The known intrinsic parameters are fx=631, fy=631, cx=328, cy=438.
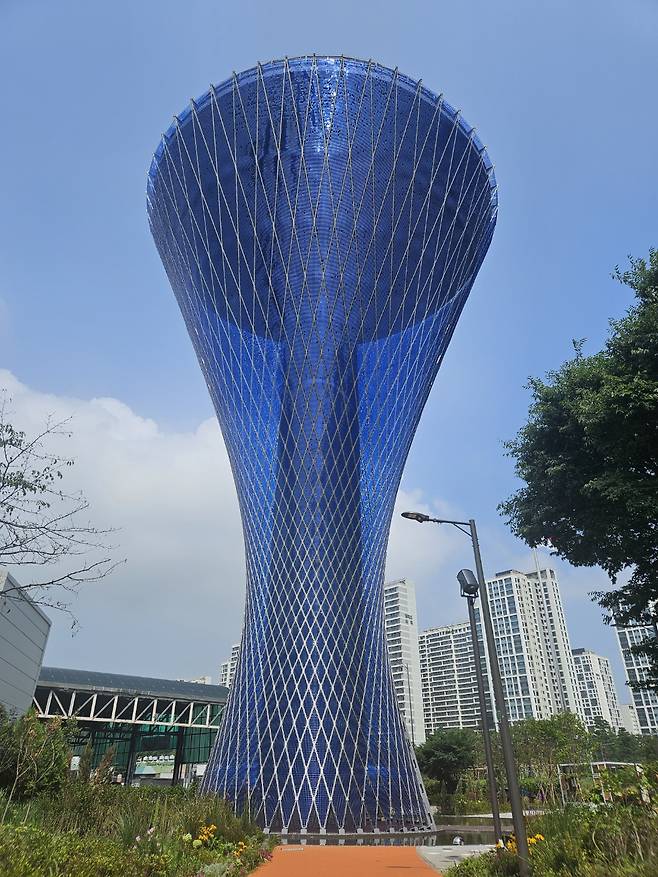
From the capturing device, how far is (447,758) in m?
54.6

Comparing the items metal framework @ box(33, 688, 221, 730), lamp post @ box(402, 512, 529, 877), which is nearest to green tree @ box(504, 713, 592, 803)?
metal framework @ box(33, 688, 221, 730)

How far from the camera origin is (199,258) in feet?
128

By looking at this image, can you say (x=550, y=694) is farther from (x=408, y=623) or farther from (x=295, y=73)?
(x=295, y=73)

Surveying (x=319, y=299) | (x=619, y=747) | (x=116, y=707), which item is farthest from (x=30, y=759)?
(x=619, y=747)

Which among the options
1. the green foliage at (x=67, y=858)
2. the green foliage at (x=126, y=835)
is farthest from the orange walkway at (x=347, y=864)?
the green foliage at (x=67, y=858)

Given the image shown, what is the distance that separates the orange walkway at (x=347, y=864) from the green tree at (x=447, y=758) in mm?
35962

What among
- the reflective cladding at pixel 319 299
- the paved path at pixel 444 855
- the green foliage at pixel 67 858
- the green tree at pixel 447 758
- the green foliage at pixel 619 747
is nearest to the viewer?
the green foliage at pixel 67 858

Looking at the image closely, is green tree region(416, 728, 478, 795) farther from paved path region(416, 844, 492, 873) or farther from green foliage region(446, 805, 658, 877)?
green foliage region(446, 805, 658, 877)

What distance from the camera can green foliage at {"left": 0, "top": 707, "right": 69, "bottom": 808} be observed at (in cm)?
1573

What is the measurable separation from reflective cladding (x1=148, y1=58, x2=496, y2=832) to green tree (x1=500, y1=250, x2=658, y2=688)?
1722cm

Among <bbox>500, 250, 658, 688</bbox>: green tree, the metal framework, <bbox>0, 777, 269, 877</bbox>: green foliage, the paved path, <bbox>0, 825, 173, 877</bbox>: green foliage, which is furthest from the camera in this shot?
the metal framework

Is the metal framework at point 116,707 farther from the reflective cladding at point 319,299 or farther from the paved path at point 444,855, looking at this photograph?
the paved path at point 444,855

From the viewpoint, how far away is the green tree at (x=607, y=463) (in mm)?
14367

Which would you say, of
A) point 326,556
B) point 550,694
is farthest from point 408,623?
point 326,556
